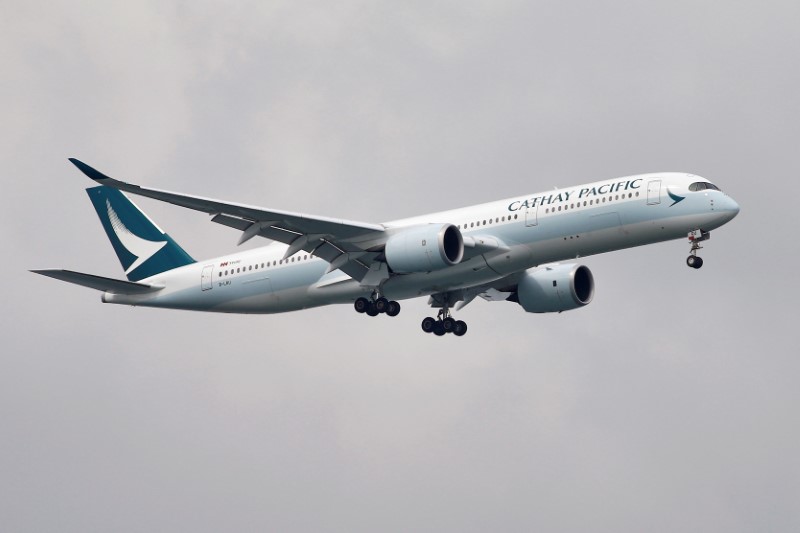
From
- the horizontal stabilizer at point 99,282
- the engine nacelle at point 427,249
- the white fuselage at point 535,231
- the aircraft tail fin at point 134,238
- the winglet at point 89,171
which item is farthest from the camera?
the aircraft tail fin at point 134,238

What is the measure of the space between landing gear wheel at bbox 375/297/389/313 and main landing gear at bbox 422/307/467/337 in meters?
5.24

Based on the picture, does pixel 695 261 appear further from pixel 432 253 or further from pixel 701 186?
pixel 432 253

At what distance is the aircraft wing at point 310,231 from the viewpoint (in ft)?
197

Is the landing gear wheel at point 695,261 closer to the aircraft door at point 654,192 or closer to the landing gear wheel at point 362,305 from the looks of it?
the aircraft door at point 654,192

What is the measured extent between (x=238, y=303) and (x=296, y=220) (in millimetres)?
7972

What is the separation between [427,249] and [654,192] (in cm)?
877

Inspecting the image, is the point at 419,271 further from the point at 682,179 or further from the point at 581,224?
the point at 682,179

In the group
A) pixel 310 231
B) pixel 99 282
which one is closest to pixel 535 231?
pixel 310 231

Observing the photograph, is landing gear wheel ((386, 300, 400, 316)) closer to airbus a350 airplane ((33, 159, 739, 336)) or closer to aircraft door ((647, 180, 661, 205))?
airbus a350 airplane ((33, 159, 739, 336))

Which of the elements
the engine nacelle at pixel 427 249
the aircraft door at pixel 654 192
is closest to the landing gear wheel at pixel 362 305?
the engine nacelle at pixel 427 249

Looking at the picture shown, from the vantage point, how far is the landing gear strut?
64562mm

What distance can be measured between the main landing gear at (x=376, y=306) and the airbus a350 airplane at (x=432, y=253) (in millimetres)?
41

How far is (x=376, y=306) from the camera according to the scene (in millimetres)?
64625

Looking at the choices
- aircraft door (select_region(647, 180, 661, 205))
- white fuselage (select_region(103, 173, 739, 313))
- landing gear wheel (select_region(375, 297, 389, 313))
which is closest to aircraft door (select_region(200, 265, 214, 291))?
white fuselage (select_region(103, 173, 739, 313))
